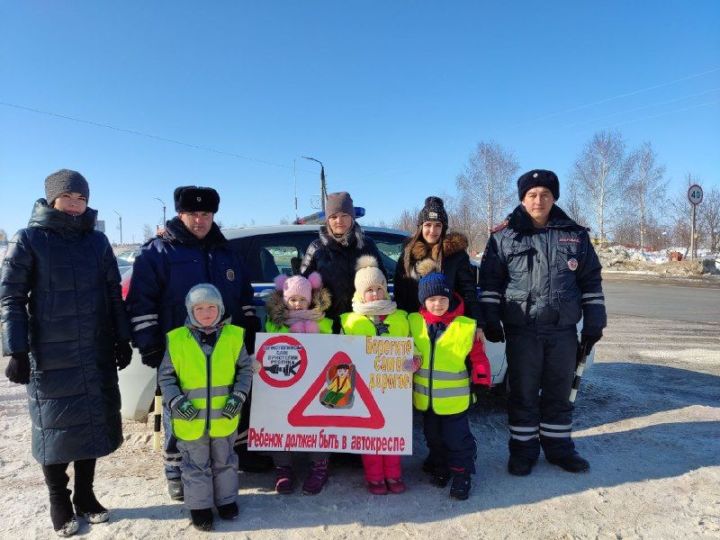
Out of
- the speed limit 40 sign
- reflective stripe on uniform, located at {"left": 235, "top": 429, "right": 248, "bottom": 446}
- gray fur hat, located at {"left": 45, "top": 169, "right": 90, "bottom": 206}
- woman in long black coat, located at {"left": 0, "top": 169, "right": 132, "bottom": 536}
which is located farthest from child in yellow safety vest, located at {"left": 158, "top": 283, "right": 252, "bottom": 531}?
the speed limit 40 sign

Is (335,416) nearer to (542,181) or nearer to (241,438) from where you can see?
(241,438)

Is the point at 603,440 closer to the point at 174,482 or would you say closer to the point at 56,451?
the point at 174,482

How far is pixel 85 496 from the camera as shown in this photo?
2.66 metres

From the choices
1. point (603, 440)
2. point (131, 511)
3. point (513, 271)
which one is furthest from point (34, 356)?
point (603, 440)

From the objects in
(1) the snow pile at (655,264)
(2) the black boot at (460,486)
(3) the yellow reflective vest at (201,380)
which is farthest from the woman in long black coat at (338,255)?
(1) the snow pile at (655,264)

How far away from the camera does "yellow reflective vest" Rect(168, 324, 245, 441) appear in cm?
258

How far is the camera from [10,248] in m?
2.47

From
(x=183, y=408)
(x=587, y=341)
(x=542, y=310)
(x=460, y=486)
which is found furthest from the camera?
(x=587, y=341)

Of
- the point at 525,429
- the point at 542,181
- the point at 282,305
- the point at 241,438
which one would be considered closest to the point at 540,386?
the point at 525,429

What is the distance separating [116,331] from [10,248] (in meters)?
0.68

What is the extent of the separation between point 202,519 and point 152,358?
36.5 inches

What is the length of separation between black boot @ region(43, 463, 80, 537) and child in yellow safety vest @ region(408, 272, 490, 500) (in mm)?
2054

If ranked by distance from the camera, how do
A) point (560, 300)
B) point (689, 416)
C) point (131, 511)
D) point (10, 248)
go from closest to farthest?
point (10, 248)
point (131, 511)
point (560, 300)
point (689, 416)

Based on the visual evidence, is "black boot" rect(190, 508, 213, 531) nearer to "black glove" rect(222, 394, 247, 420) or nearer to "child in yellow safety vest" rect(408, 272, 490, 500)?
"black glove" rect(222, 394, 247, 420)
